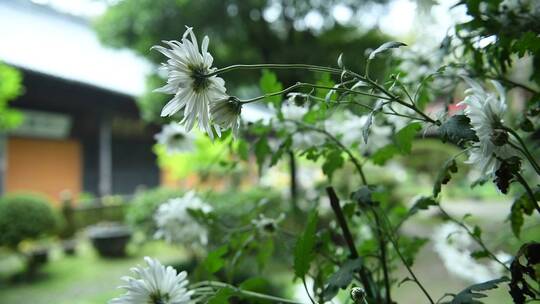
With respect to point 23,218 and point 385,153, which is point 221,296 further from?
point 23,218

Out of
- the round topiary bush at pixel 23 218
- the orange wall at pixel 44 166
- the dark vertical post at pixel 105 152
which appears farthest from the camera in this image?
the dark vertical post at pixel 105 152

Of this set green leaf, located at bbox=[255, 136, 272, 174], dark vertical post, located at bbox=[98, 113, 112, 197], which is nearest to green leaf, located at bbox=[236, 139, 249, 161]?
green leaf, located at bbox=[255, 136, 272, 174]

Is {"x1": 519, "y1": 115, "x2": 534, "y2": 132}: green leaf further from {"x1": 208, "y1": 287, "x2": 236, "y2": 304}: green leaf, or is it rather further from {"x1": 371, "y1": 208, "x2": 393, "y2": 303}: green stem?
{"x1": 208, "y1": 287, "x2": 236, "y2": 304}: green leaf

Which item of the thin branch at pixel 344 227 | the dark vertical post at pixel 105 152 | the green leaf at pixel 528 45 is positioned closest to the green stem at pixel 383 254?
the thin branch at pixel 344 227

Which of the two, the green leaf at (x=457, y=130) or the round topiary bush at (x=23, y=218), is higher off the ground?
the round topiary bush at (x=23, y=218)

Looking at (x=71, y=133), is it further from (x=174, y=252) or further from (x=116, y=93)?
(x=174, y=252)

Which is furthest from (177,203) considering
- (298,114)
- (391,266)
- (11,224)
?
(11,224)

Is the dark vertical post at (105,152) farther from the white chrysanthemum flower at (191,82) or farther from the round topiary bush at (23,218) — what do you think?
the white chrysanthemum flower at (191,82)
